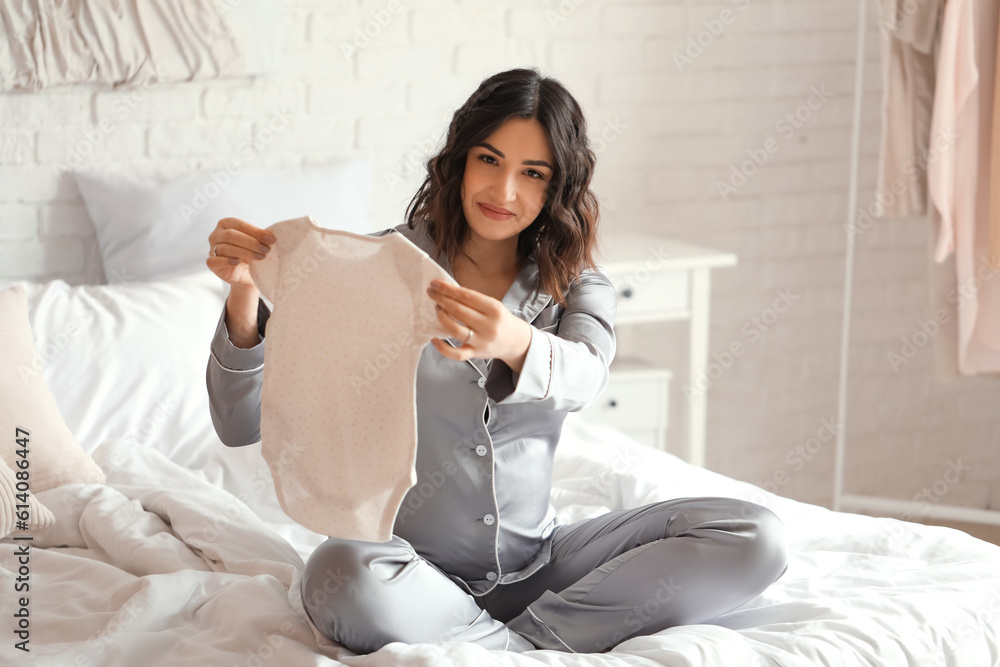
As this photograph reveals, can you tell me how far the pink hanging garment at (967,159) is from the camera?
7.33 feet

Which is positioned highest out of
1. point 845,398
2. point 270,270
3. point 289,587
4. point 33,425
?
point 270,270

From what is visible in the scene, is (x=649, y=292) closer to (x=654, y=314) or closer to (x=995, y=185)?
(x=654, y=314)

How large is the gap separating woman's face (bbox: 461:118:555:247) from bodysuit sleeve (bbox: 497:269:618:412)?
0.13 metres

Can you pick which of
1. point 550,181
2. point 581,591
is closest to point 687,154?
point 550,181

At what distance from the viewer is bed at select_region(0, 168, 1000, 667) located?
3.72ft

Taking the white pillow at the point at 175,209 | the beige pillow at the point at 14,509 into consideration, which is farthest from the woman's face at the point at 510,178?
the white pillow at the point at 175,209

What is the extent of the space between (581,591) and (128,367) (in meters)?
0.99

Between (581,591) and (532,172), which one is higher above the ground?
(532,172)

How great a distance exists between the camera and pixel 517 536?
1.35 m

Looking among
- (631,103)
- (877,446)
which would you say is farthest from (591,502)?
(877,446)

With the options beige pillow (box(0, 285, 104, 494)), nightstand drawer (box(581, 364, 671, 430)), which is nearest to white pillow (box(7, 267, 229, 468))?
beige pillow (box(0, 285, 104, 494))

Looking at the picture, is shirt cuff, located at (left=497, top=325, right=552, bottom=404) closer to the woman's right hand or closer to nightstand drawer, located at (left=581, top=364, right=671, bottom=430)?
the woman's right hand

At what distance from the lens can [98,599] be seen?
1.26m

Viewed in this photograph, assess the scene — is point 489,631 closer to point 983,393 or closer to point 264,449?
point 264,449
